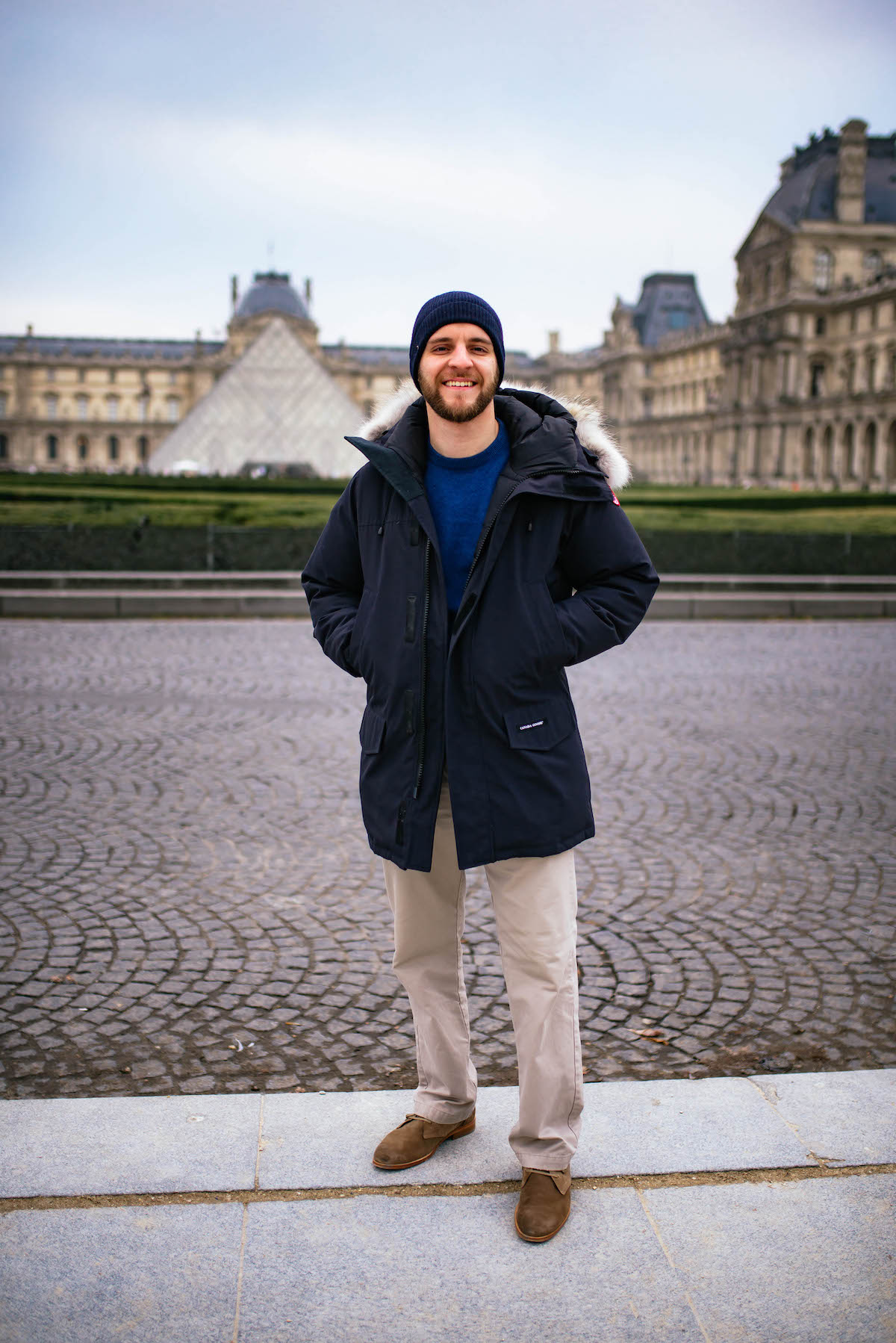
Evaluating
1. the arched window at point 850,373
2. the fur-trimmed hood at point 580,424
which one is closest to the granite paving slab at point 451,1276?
the fur-trimmed hood at point 580,424

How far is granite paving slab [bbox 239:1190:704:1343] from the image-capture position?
5.65 feet

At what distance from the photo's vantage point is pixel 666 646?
9.73 meters

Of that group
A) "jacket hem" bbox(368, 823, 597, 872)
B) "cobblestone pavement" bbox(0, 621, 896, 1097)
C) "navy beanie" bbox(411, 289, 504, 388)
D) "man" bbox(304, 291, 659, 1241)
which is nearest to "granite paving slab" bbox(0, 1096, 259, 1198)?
"cobblestone pavement" bbox(0, 621, 896, 1097)

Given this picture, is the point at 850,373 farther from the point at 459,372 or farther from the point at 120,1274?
the point at 120,1274

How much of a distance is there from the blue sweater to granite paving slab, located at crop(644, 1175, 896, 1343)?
1184 millimetres

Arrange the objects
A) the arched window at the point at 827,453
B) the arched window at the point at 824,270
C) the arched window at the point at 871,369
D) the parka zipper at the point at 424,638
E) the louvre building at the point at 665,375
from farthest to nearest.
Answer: the arched window at the point at 824,270, the arched window at the point at 827,453, the arched window at the point at 871,369, the louvre building at the point at 665,375, the parka zipper at the point at 424,638

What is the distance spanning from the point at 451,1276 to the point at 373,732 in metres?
0.94

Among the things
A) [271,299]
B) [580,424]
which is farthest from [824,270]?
[580,424]

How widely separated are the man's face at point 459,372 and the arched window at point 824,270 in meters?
65.1

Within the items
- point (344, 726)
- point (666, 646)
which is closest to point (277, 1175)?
point (344, 726)

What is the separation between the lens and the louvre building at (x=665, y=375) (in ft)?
88.7

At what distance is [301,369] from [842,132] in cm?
4693

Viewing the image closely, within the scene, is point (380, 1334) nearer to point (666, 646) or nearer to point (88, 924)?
point (88, 924)

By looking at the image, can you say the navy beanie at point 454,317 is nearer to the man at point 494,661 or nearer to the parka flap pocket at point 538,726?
the man at point 494,661
